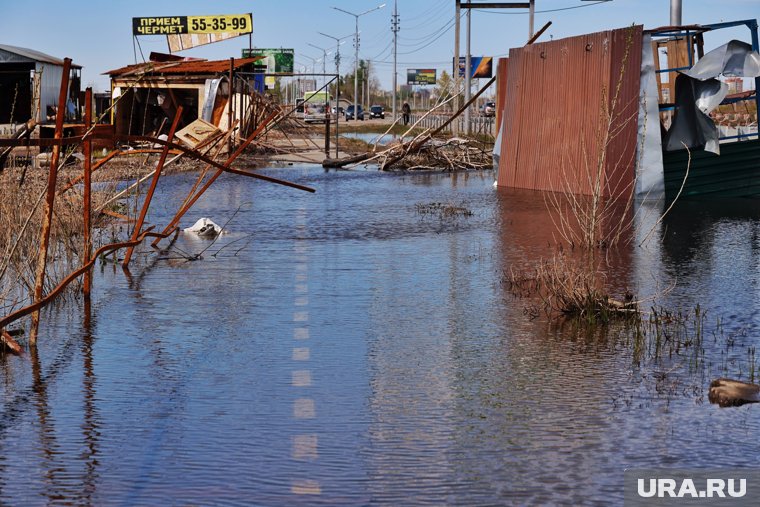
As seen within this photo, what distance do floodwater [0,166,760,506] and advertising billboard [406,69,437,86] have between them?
168 meters

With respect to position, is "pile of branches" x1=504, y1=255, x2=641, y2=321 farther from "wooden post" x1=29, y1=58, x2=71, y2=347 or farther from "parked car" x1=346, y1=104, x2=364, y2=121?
"parked car" x1=346, y1=104, x2=364, y2=121

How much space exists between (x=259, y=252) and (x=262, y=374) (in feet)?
22.4

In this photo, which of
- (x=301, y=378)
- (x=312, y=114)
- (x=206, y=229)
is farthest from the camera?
(x=312, y=114)

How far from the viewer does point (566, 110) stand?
74.8 feet

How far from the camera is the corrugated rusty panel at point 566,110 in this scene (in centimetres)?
2089

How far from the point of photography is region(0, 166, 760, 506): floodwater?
5539mm

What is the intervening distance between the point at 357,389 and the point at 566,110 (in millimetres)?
16328

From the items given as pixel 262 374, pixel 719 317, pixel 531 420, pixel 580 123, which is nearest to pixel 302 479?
pixel 531 420

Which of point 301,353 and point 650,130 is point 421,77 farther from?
point 301,353

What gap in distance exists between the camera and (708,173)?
21.8 metres

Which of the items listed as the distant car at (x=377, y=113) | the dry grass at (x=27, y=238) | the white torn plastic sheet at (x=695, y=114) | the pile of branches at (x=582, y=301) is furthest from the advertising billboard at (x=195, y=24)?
the distant car at (x=377, y=113)

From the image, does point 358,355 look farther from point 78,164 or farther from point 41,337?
point 78,164

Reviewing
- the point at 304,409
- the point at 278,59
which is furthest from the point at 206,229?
the point at 278,59

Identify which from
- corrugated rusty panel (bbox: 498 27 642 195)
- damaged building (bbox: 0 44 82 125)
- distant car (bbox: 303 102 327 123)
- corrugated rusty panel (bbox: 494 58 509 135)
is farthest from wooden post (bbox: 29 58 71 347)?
distant car (bbox: 303 102 327 123)
